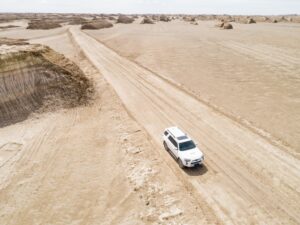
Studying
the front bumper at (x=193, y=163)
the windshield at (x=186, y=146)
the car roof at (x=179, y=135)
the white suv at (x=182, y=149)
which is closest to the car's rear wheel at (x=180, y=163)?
the white suv at (x=182, y=149)

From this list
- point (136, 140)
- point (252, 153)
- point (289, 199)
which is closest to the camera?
point (289, 199)

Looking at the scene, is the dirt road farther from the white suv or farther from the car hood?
the car hood

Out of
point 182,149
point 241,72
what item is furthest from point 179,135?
point 241,72

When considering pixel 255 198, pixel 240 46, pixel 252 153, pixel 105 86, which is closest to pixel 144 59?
pixel 105 86

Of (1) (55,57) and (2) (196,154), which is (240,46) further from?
(2) (196,154)

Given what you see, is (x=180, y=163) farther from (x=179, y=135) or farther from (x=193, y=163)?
(x=179, y=135)

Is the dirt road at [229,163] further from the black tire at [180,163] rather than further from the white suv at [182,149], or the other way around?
the white suv at [182,149]

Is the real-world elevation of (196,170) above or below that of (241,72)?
below
